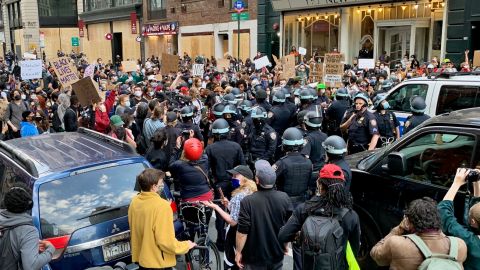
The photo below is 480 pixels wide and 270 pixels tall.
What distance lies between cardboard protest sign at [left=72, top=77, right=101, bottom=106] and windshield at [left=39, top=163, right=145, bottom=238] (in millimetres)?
5450

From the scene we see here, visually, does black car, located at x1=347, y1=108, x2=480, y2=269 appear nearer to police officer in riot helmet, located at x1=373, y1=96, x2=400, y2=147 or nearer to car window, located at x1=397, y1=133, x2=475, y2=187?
car window, located at x1=397, y1=133, x2=475, y2=187

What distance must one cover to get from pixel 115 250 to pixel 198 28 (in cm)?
3293

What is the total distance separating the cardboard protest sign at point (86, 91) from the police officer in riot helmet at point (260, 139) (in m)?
3.94

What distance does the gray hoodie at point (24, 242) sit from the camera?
376 cm

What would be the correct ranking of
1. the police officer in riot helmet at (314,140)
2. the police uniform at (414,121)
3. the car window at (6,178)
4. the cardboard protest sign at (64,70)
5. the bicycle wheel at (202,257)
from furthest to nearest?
the cardboard protest sign at (64,70), the police uniform at (414,121), the police officer in riot helmet at (314,140), the bicycle wheel at (202,257), the car window at (6,178)

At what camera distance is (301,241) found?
12.1 ft

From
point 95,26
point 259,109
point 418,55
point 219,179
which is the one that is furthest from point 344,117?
point 95,26

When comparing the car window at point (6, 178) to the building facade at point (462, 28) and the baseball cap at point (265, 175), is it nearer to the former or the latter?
the baseball cap at point (265, 175)

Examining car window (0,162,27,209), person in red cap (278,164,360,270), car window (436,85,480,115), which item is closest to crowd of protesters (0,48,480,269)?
person in red cap (278,164,360,270)

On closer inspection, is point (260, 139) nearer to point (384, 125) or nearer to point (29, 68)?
point (384, 125)

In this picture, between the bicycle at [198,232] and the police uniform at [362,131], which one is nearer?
the bicycle at [198,232]

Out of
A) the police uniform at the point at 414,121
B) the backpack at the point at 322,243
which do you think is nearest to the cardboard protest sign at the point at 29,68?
the police uniform at the point at 414,121

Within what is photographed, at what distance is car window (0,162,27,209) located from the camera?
5133mm

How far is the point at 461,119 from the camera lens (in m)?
4.91
